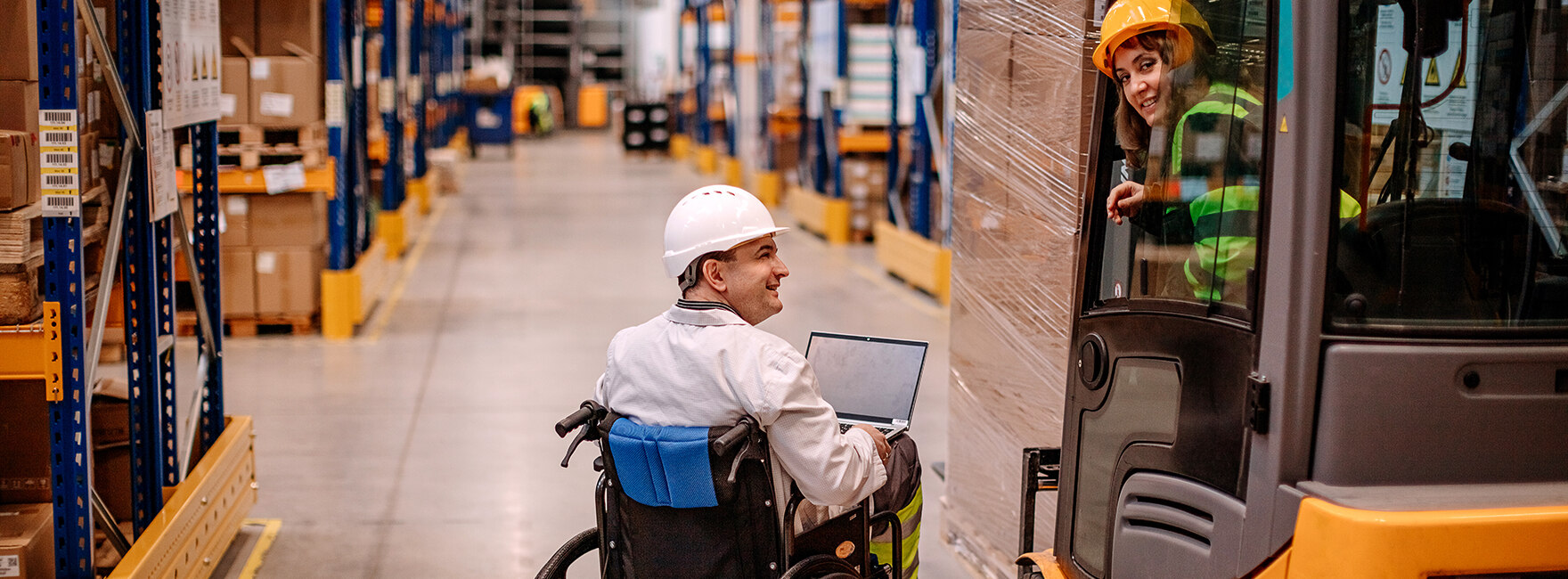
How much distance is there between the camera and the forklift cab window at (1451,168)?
7.79 feet

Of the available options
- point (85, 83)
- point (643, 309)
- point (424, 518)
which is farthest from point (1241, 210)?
point (643, 309)

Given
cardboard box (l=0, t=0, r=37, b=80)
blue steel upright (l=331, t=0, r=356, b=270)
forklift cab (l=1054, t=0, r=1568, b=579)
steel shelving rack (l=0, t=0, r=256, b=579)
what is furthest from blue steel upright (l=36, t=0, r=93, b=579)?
blue steel upright (l=331, t=0, r=356, b=270)

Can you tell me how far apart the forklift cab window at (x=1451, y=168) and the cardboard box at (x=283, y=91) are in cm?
742

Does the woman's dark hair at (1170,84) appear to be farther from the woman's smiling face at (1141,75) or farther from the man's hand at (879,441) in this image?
the man's hand at (879,441)

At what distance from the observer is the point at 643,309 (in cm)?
1077

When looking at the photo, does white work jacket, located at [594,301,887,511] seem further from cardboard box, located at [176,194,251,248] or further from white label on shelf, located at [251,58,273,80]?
cardboard box, located at [176,194,251,248]

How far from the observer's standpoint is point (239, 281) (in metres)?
9.23

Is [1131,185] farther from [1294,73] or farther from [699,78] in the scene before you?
[699,78]

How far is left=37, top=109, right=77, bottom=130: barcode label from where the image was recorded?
3.46m

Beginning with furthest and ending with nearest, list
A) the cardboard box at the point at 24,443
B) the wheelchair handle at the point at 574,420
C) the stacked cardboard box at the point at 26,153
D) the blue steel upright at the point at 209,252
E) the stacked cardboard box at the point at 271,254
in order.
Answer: the stacked cardboard box at the point at 271,254 → the blue steel upright at the point at 209,252 → the cardboard box at the point at 24,443 → the stacked cardboard box at the point at 26,153 → the wheelchair handle at the point at 574,420

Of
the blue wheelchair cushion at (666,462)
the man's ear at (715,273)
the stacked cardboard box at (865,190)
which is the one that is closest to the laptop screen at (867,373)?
the man's ear at (715,273)

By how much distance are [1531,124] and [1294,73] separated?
0.48 metres

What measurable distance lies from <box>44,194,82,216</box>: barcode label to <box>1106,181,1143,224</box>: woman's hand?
2.54 m

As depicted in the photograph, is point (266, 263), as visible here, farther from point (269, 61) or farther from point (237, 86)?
point (269, 61)
